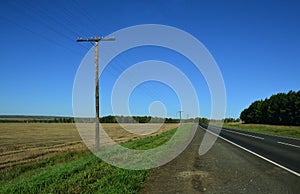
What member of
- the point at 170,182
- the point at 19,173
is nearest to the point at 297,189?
the point at 170,182

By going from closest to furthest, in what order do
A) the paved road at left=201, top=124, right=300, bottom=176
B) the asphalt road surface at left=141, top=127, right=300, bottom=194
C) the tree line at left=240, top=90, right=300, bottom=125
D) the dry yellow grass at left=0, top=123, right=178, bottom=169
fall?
the asphalt road surface at left=141, top=127, right=300, bottom=194 → the paved road at left=201, top=124, right=300, bottom=176 → the dry yellow grass at left=0, top=123, right=178, bottom=169 → the tree line at left=240, top=90, right=300, bottom=125

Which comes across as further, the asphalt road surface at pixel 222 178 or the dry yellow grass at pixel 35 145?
the dry yellow grass at pixel 35 145

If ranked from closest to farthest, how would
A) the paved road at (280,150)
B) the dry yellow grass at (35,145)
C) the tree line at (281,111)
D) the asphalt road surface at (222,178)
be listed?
1. the asphalt road surface at (222,178)
2. the paved road at (280,150)
3. the dry yellow grass at (35,145)
4. the tree line at (281,111)

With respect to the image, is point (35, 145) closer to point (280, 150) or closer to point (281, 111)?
point (280, 150)

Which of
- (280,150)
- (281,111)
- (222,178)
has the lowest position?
(222,178)

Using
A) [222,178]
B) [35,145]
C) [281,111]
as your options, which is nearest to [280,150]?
[222,178]

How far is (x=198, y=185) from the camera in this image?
8.25 meters

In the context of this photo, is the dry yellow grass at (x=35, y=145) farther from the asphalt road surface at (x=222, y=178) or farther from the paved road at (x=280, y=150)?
the paved road at (x=280, y=150)

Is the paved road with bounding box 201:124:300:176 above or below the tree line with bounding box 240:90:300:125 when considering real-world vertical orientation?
below

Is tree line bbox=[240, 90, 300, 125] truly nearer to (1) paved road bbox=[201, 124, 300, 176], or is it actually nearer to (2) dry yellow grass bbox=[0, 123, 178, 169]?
(2) dry yellow grass bbox=[0, 123, 178, 169]

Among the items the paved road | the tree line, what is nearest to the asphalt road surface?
the paved road

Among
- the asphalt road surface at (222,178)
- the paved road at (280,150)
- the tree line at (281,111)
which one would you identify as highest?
the tree line at (281,111)

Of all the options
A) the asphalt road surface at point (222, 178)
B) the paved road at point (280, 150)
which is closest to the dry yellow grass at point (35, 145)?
the asphalt road surface at point (222, 178)

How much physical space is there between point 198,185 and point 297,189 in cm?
231
